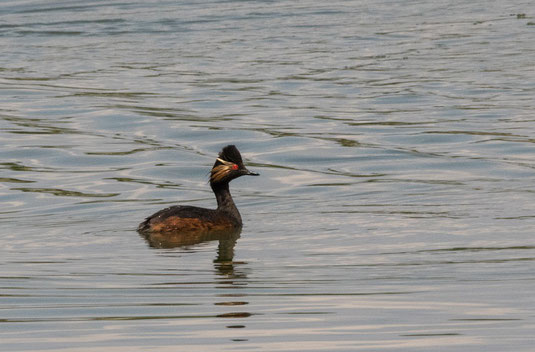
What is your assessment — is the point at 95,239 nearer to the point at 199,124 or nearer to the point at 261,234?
the point at 261,234

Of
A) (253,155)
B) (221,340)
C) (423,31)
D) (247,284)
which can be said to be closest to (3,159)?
(253,155)

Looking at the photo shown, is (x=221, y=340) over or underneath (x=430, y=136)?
over

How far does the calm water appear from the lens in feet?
29.4

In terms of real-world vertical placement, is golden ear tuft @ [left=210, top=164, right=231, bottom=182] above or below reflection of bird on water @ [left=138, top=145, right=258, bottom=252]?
above

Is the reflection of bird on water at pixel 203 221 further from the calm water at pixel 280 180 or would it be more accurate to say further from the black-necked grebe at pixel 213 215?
the calm water at pixel 280 180

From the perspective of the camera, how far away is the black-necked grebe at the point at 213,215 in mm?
13510

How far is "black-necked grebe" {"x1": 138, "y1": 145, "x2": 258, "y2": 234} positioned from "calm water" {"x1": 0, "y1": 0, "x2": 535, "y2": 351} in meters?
0.34

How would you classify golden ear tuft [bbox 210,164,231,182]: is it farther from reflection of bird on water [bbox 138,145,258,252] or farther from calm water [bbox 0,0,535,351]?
calm water [bbox 0,0,535,351]

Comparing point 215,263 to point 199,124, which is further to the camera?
point 199,124

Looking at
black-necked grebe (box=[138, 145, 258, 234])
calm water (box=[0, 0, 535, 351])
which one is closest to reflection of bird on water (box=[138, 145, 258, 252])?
black-necked grebe (box=[138, 145, 258, 234])

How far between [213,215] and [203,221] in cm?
18

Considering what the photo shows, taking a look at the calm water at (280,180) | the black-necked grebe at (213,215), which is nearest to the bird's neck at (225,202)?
the black-necked grebe at (213,215)

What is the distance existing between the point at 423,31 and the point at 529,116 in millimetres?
13071

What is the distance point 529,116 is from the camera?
2211 centimetres
